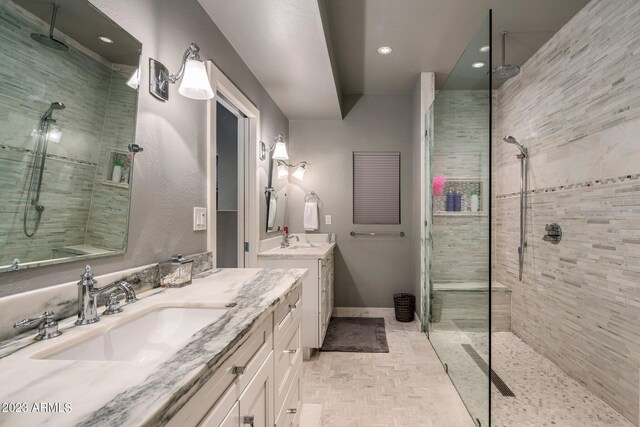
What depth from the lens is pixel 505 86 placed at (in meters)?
3.18

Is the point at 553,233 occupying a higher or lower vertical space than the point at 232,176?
lower

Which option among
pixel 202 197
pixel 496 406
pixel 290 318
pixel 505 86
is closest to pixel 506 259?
pixel 496 406

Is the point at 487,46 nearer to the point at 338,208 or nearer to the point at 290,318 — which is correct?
the point at 290,318

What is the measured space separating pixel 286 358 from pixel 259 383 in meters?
0.40

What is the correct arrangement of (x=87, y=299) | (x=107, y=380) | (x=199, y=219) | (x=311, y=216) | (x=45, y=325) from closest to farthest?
(x=107, y=380)
(x=45, y=325)
(x=87, y=299)
(x=199, y=219)
(x=311, y=216)

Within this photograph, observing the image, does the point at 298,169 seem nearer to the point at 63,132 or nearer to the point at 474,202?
the point at 474,202

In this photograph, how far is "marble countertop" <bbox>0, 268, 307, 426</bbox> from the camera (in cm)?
44

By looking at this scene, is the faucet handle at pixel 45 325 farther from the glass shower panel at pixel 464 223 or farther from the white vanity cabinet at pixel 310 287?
the white vanity cabinet at pixel 310 287

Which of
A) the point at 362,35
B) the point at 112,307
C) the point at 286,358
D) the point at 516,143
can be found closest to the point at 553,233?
the point at 516,143

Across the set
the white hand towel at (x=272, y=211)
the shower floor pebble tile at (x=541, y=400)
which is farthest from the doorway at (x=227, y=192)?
the shower floor pebble tile at (x=541, y=400)

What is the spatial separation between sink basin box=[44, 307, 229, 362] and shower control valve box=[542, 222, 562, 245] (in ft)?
8.23

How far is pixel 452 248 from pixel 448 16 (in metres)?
1.68

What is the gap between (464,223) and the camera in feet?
6.67

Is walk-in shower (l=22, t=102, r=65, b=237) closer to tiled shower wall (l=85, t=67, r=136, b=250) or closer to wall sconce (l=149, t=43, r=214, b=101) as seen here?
tiled shower wall (l=85, t=67, r=136, b=250)
